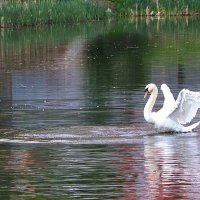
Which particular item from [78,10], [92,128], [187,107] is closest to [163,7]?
[78,10]

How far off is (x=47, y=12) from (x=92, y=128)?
132 ft

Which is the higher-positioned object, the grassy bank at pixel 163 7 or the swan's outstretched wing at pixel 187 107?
the swan's outstretched wing at pixel 187 107

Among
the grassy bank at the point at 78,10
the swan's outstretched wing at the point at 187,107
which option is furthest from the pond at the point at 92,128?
the grassy bank at the point at 78,10

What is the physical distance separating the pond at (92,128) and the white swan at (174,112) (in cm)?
21

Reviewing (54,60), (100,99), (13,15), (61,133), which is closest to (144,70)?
(54,60)

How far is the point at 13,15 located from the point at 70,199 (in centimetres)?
4298

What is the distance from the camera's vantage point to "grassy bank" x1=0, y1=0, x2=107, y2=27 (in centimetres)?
5388

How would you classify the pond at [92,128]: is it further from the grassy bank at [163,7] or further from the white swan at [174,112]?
the grassy bank at [163,7]

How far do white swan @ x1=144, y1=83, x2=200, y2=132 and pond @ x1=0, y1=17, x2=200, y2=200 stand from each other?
0.68ft

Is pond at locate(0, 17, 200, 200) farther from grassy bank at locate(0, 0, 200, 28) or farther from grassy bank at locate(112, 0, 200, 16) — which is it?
grassy bank at locate(112, 0, 200, 16)

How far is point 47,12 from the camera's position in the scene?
5759 cm

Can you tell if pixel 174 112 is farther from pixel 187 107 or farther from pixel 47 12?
pixel 47 12

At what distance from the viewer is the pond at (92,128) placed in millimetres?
12459

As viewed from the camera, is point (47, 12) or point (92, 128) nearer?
point (92, 128)
